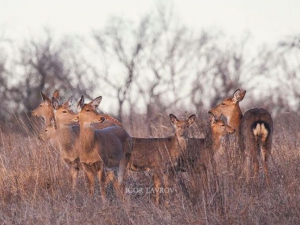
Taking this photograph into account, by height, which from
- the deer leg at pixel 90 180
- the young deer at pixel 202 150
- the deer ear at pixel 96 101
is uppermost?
the deer ear at pixel 96 101

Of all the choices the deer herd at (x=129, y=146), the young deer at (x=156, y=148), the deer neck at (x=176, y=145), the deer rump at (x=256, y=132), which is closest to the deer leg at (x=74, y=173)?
the deer herd at (x=129, y=146)

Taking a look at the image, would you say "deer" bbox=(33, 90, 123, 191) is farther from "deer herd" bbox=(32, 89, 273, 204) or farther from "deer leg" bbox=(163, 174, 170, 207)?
"deer leg" bbox=(163, 174, 170, 207)

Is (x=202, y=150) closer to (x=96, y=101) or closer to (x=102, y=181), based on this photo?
(x=102, y=181)

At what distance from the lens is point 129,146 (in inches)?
390

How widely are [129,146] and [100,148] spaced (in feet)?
2.34

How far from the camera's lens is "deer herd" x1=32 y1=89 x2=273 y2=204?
8.59m

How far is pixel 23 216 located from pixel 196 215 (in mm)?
1623

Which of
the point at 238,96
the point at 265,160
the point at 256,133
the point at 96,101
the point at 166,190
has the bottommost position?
the point at 166,190

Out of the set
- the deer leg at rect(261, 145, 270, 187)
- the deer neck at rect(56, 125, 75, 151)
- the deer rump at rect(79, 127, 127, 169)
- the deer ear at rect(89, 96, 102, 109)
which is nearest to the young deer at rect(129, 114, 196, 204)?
the deer rump at rect(79, 127, 127, 169)

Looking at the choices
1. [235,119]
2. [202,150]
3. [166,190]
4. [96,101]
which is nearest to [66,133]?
[96,101]

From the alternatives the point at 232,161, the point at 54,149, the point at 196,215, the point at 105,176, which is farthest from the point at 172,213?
the point at 54,149

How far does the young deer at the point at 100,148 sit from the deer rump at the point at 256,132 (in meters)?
1.71

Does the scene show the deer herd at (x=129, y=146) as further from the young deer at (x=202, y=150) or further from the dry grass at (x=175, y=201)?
the dry grass at (x=175, y=201)

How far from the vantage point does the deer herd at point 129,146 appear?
28.2 feet
